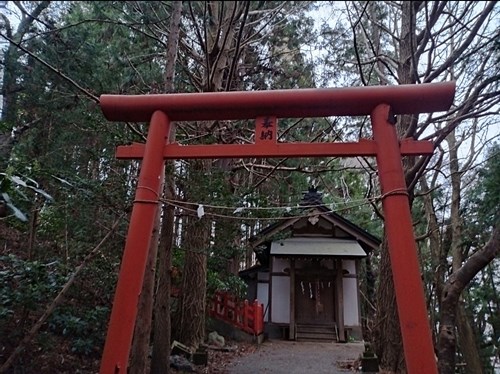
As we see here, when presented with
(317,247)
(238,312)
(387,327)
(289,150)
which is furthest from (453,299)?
(317,247)

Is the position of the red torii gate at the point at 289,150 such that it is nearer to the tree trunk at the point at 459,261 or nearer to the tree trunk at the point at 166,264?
the tree trunk at the point at 166,264

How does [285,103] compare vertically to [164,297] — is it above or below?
above

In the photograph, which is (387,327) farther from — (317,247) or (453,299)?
(317,247)

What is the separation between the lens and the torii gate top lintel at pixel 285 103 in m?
3.23

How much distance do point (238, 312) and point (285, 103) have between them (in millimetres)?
9121

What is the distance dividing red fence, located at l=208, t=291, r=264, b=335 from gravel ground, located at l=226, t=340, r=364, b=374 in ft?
2.03

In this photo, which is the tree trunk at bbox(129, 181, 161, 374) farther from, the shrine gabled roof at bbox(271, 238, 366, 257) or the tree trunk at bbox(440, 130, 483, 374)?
the shrine gabled roof at bbox(271, 238, 366, 257)

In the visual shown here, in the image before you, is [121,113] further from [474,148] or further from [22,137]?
[474,148]

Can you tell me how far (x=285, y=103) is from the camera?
134 inches

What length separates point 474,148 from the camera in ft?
30.7

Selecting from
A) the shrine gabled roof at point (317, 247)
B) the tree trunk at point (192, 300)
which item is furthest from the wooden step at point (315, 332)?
the tree trunk at point (192, 300)

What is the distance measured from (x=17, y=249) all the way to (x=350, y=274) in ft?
32.6

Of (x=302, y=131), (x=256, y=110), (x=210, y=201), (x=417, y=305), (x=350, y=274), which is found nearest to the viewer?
(x=417, y=305)

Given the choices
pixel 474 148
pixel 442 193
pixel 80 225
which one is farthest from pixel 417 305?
pixel 442 193
